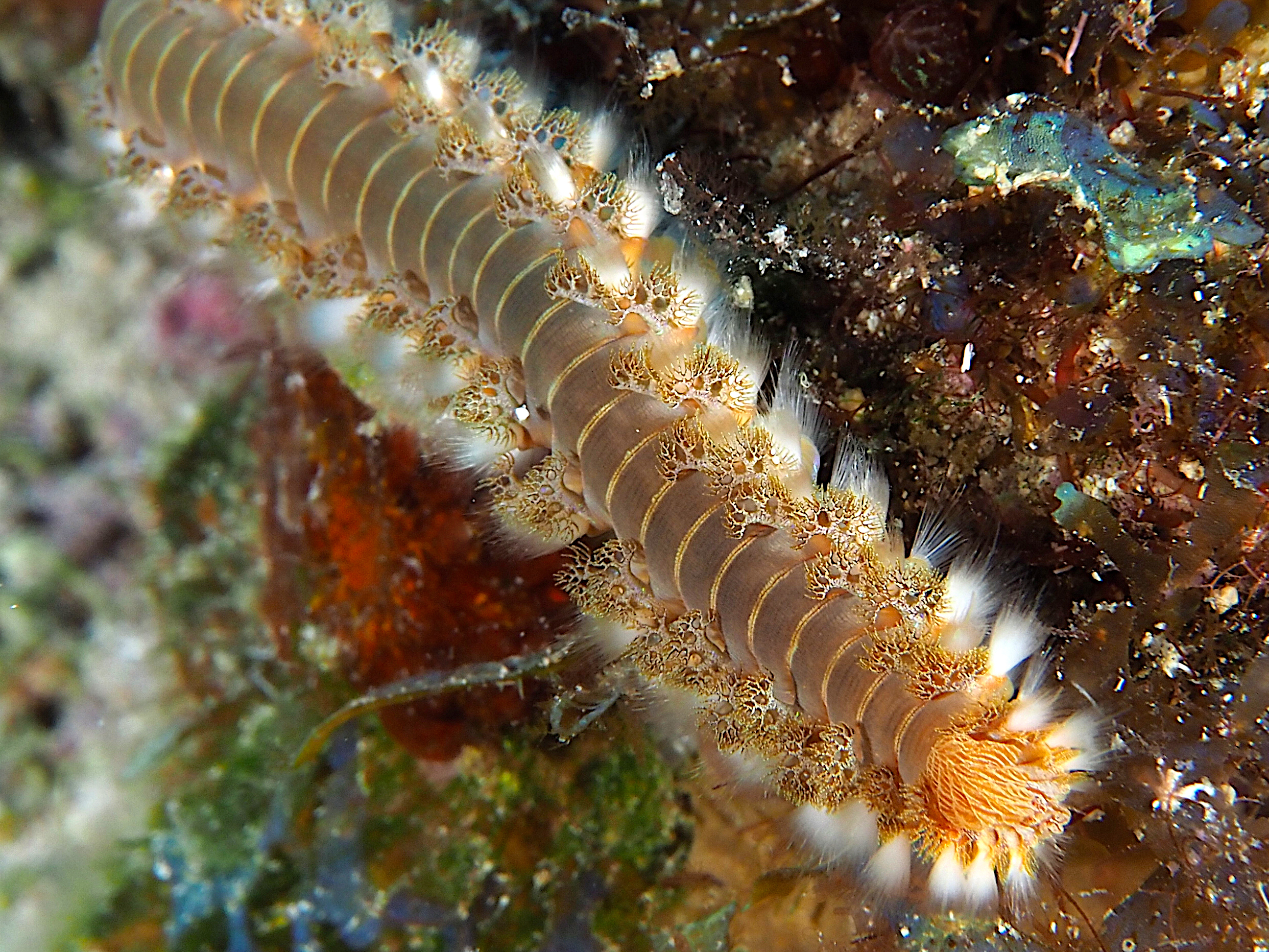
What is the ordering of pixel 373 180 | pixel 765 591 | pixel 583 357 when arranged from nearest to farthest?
1. pixel 765 591
2. pixel 583 357
3. pixel 373 180

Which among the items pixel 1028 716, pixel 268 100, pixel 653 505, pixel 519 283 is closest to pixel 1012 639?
pixel 1028 716

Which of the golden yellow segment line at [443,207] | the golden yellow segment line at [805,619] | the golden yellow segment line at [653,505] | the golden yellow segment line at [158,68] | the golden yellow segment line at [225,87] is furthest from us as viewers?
the golden yellow segment line at [158,68]

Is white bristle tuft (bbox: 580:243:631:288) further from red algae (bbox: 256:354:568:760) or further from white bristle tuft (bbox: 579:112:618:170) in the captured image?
red algae (bbox: 256:354:568:760)

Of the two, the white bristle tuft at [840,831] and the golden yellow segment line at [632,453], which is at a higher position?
the golden yellow segment line at [632,453]

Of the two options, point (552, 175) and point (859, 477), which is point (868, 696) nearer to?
point (859, 477)

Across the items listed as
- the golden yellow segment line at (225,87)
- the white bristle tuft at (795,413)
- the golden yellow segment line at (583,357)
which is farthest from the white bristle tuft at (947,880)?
the golden yellow segment line at (225,87)

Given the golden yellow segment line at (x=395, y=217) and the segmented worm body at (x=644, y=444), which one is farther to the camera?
the golden yellow segment line at (x=395, y=217)

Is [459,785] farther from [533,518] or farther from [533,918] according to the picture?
[533,518]

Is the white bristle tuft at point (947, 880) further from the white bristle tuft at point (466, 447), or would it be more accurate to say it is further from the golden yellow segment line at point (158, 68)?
the golden yellow segment line at point (158, 68)
